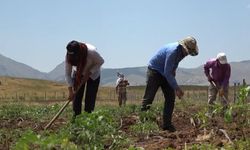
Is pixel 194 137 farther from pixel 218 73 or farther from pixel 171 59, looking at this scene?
pixel 218 73

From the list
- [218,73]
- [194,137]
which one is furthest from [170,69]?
[218,73]

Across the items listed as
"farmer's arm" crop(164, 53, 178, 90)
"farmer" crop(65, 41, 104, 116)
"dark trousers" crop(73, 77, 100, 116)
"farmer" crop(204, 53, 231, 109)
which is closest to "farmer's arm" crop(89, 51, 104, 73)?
"farmer" crop(65, 41, 104, 116)

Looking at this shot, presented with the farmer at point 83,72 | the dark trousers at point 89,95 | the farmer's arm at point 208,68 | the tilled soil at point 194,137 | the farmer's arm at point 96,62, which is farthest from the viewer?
the farmer's arm at point 208,68

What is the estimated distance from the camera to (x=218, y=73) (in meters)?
10.1

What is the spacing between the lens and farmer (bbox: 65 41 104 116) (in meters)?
7.04

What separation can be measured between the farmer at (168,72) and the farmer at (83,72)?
841 mm

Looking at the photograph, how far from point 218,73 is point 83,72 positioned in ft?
12.1

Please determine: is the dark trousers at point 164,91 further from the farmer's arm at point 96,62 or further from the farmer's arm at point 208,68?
the farmer's arm at point 208,68

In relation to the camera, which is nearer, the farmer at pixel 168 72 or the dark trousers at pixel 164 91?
the farmer at pixel 168 72

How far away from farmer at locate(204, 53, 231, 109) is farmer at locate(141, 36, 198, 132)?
244 cm

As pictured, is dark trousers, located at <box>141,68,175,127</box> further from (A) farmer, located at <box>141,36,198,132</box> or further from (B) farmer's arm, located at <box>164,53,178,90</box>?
(B) farmer's arm, located at <box>164,53,178,90</box>

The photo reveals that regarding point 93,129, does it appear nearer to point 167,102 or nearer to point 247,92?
point 247,92

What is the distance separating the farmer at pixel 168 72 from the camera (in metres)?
7.24

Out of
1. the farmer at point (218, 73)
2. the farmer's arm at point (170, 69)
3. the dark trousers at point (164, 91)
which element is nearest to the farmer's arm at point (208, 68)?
the farmer at point (218, 73)
